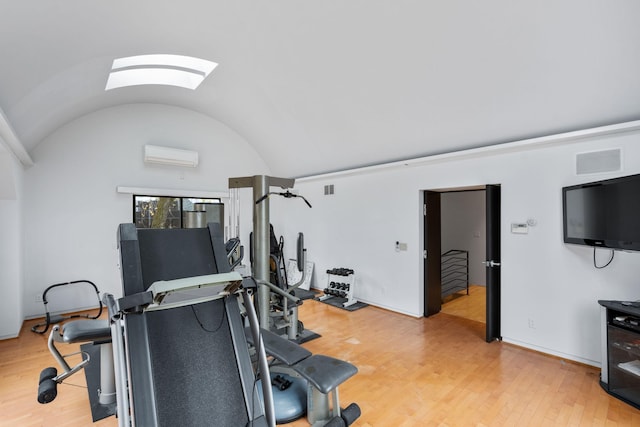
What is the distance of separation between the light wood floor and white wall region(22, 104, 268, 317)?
1132mm

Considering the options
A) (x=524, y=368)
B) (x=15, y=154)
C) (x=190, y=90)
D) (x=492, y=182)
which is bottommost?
(x=524, y=368)

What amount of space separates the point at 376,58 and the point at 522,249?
110 inches

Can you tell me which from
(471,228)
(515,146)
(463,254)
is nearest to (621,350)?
(515,146)

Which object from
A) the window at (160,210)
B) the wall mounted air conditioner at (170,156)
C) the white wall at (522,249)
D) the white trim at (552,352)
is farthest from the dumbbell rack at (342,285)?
the wall mounted air conditioner at (170,156)

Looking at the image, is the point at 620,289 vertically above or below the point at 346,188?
below

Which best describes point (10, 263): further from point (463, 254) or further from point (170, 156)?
point (463, 254)

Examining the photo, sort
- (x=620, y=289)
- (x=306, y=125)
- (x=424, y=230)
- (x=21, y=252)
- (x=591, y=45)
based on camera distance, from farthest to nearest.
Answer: (x=306, y=125), (x=424, y=230), (x=21, y=252), (x=620, y=289), (x=591, y=45)

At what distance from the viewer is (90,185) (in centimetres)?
498

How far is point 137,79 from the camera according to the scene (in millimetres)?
4691

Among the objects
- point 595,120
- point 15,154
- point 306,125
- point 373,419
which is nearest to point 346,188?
point 306,125

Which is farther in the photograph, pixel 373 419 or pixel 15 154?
pixel 15 154

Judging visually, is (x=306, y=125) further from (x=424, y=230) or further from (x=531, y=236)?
(x=531, y=236)

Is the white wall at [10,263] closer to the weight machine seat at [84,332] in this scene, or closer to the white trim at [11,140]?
the white trim at [11,140]

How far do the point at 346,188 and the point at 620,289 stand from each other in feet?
12.9
